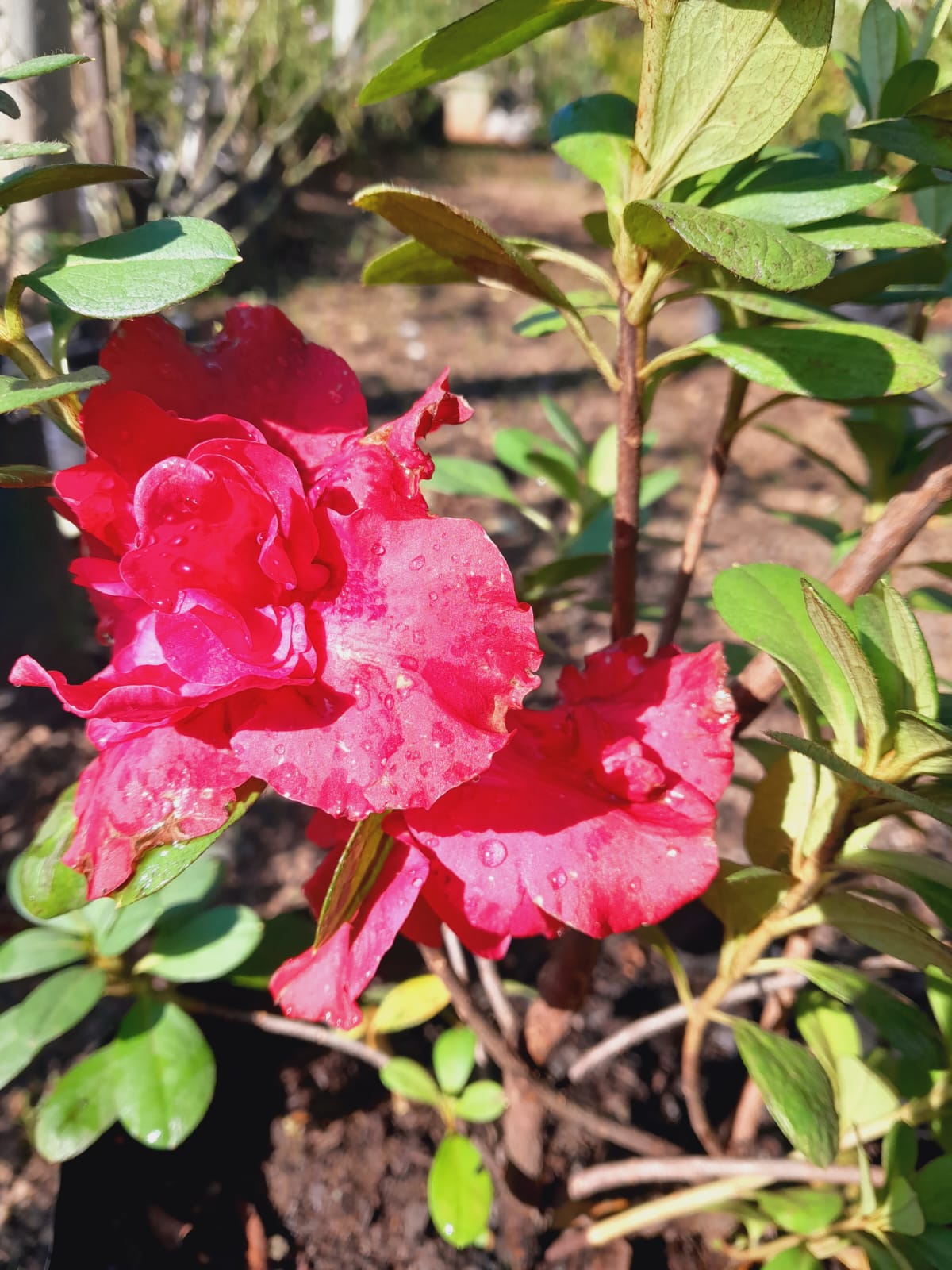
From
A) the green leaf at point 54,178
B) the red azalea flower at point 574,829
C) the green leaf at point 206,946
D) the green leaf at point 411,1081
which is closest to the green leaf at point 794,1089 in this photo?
the red azalea flower at point 574,829

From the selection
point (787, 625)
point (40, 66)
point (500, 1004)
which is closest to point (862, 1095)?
point (500, 1004)

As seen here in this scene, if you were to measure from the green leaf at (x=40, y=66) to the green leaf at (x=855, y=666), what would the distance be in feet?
1.26

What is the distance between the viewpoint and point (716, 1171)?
0.68 meters

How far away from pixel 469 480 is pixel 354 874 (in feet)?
2.00

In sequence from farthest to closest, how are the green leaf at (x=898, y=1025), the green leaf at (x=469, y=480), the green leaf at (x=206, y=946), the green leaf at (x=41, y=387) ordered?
the green leaf at (x=469, y=480) → the green leaf at (x=206, y=946) → the green leaf at (x=898, y=1025) → the green leaf at (x=41, y=387)

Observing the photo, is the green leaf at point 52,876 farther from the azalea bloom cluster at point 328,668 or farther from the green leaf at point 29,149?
the green leaf at point 29,149

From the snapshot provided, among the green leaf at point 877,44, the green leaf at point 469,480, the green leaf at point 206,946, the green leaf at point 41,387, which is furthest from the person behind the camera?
the green leaf at point 469,480

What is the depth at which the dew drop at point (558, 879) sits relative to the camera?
417 mm

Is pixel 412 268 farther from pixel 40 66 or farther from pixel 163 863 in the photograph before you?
pixel 163 863

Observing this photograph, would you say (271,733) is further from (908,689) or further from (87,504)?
(908,689)

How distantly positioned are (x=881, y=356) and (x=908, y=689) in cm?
18

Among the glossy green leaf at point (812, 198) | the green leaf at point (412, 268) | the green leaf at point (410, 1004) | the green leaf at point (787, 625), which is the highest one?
the glossy green leaf at point (812, 198)

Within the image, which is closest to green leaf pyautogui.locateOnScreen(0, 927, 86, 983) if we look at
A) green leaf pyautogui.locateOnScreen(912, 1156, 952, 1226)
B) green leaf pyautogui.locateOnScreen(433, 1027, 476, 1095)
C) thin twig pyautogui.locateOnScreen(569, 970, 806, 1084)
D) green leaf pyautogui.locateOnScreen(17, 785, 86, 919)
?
green leaf pyautogui.locateOnScreen(17, 785, 86, 919)

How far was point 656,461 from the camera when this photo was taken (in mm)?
2584
